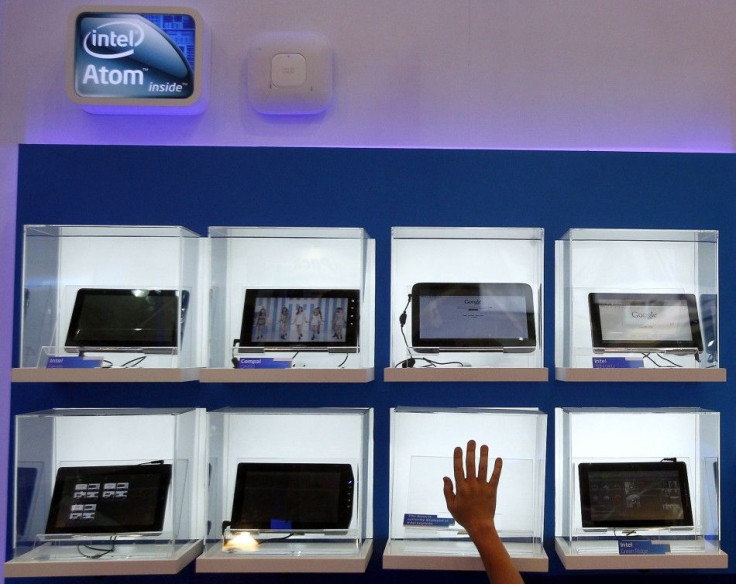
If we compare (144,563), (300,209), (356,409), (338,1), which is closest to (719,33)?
(338,1)

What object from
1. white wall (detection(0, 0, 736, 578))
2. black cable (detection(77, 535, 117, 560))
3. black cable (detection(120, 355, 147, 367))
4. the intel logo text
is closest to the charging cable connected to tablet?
white wall (detection(0, 0, 736, 578))

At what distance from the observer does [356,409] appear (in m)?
2.47

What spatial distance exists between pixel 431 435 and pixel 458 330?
0.37 meters

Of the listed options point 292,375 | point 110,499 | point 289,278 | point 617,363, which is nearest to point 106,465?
point 110,499

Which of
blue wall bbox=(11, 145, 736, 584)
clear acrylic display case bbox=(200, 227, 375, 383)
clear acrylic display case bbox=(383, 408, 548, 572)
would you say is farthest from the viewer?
blue wall bbox=(11, 145, 736, 584)

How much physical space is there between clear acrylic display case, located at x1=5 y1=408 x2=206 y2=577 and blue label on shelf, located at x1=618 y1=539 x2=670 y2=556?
1312mm

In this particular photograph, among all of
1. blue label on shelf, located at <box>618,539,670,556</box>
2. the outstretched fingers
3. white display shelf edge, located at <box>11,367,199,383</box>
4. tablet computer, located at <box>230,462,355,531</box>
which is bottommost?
blue label on shelf, located at <box>618,539,670,556</box>

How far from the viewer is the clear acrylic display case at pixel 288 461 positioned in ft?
7.42

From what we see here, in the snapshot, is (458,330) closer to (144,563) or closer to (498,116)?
(498,116)

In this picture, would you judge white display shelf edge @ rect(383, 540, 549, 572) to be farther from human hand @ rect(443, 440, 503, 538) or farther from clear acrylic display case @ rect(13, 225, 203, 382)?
clear acrylic display case @ rect(13, 225, 203, 382)

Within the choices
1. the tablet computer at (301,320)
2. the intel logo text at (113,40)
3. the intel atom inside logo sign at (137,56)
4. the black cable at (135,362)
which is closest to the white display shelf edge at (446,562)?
the tablet computer at (301,320)

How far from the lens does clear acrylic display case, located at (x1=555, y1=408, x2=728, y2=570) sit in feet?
7.50

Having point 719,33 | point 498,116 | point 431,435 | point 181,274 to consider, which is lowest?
point 431,435

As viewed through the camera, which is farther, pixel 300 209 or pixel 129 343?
pixel 300 209
